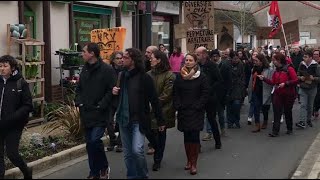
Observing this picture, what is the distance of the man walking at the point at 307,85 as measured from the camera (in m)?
11.8

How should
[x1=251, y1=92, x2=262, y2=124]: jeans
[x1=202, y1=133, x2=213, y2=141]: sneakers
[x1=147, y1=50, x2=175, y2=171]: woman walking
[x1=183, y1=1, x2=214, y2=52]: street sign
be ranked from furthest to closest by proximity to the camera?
[x1=183, y1=1, x2=214, y2=52]: street sign
[x1=251, y1=92, x2=262, y2=124]: jeans
[x1=202, y1=133, x2=213, y2=141]: sneakers
[x1=147, y1=50, x2=175, y2=171]: woman walking

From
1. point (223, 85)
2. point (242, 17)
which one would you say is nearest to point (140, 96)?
point (223, 85)

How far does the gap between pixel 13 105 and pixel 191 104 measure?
A: 2.34m

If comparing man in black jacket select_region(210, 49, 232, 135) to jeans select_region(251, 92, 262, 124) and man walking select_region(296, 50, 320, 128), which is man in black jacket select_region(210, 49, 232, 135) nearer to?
jeans select_region(251, 92, 262, 124)

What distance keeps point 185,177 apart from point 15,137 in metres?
2.24

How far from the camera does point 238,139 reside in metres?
10.5

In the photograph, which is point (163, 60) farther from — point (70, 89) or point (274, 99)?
point (70, 89)

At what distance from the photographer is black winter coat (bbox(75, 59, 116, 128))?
22.2 ft

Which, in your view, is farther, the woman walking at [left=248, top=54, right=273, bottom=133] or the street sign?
the street sign

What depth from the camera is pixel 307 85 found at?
38.6 ft

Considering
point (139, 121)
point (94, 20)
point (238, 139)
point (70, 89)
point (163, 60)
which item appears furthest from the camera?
point (94, 20)

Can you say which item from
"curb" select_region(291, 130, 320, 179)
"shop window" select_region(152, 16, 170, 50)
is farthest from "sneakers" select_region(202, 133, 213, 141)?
"shop window" select_region(152, 16, 170, 50)

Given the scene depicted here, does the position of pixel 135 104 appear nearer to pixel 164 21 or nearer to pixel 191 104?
pixel 191 104

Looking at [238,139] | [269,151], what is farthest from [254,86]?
[269,151]
